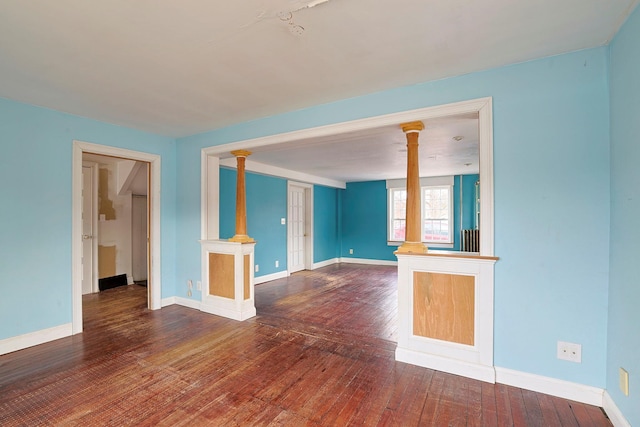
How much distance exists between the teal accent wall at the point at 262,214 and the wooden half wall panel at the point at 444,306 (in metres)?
3.43

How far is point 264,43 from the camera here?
1.92 metres

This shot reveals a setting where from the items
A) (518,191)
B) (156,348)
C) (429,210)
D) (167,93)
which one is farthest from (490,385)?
(429,210)

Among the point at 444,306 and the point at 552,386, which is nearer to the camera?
the point at 552,386

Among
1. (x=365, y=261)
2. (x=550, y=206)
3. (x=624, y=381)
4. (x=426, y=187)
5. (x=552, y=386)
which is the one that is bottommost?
(x=365, y=261)

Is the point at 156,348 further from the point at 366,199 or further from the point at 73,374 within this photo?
the point at 366,199

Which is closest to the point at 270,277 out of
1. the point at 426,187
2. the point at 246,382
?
the point at 246,382

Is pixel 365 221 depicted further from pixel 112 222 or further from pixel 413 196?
pixel 112 222

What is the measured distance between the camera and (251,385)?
2.20m

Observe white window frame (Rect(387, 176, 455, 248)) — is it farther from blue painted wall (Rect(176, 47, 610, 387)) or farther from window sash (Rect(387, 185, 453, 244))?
blue painted wall (Rect(176, 47, 610, 387))

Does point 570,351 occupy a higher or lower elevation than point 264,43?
lower

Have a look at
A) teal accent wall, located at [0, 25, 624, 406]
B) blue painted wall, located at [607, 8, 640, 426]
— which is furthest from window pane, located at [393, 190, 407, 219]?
blue painted wall, located at [607, 8, 640, 426]

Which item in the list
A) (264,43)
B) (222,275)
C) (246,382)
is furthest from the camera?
(222,275)

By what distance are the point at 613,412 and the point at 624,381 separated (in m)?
0.26

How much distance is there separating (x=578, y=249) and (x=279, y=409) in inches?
88.1
